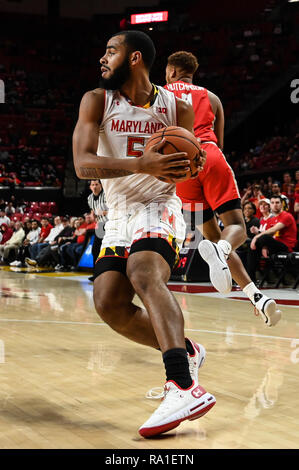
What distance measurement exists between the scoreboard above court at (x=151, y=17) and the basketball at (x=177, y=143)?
2399cm

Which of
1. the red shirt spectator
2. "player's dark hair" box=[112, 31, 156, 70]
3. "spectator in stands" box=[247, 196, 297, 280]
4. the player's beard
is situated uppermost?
"player's dark hair" box=[112, 31, 156, 70]

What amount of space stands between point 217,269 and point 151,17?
23.5 metres

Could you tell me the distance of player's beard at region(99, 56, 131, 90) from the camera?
2910 mm

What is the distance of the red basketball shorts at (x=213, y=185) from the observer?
4281 mm

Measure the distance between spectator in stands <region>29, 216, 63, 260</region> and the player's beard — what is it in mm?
12117

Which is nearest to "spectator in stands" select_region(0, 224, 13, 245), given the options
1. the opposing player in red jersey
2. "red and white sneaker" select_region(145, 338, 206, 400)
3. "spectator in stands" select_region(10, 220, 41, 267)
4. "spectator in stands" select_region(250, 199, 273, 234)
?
"spectator in stands" select_region(10, 220, 41, 267)

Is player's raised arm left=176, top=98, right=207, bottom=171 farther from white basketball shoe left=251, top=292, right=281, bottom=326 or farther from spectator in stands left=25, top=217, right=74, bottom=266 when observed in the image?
spectator in stands left=25, top=217, right=74, bottom=266

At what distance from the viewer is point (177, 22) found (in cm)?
2711

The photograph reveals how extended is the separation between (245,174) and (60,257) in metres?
6.96

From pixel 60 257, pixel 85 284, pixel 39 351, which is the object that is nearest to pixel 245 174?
pixel 60 257

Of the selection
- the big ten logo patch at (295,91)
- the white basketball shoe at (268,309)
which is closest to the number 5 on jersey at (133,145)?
the white basketball shoe at (268,309)

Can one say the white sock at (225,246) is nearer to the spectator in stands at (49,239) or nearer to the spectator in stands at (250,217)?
the spectator in stands at (250,217)

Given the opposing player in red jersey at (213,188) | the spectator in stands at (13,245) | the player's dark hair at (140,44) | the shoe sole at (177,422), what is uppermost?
the player's dark hair at (140,44)

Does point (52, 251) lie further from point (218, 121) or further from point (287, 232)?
point (218, 121)
